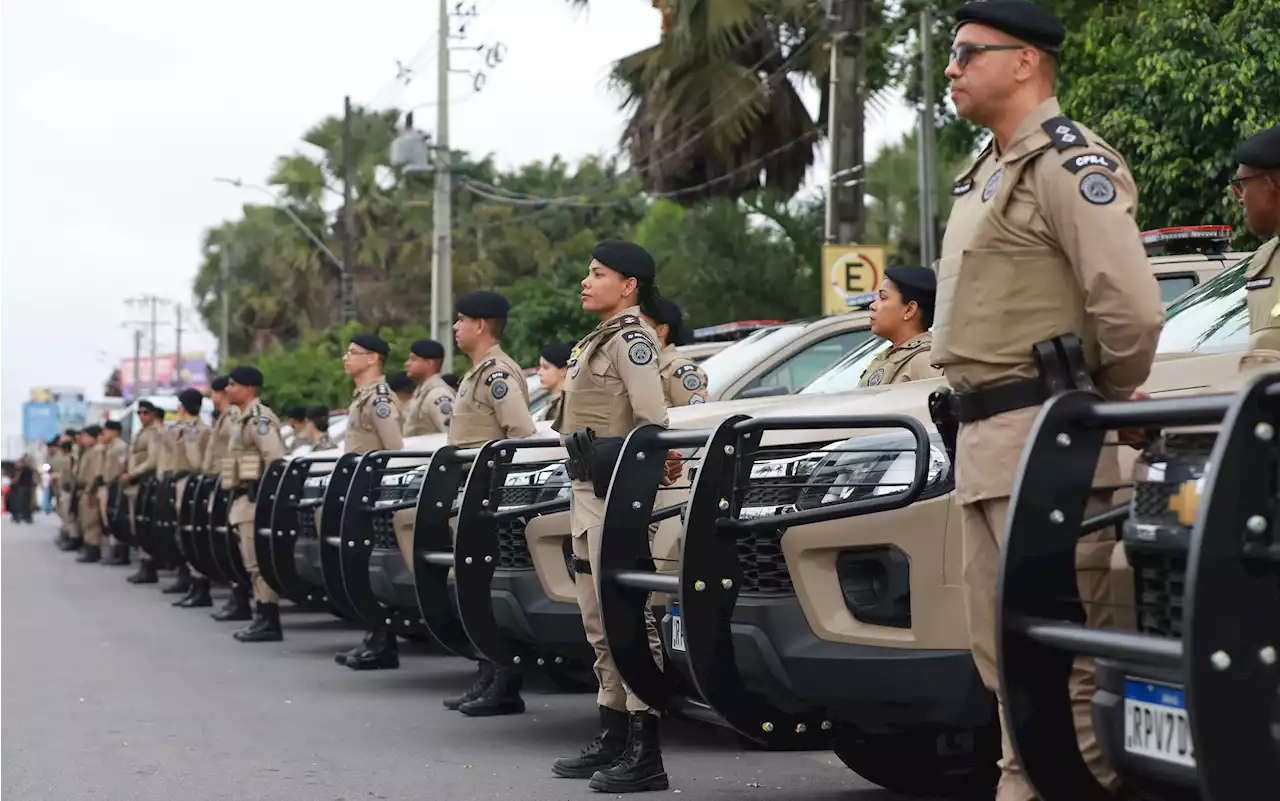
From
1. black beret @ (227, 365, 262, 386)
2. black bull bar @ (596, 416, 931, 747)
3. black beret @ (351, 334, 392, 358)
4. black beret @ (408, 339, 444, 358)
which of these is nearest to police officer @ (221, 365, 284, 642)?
black beret @ (227, 365, 262, 386)

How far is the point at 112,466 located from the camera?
89.7 feet

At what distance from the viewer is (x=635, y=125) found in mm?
30469

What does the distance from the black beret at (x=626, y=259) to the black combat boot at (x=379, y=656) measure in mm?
→ 4727

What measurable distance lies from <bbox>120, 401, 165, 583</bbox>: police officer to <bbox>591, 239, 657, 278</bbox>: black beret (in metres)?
13.5

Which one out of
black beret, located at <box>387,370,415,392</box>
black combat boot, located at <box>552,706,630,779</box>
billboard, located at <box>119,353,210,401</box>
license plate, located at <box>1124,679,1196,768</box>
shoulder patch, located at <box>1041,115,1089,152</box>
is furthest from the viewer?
billboard, located at <box>119,353,210,401</box>

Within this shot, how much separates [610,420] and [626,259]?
0.64m

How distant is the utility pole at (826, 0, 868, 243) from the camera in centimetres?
1909

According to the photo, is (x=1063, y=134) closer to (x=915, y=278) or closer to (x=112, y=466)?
(x=915, y=278)

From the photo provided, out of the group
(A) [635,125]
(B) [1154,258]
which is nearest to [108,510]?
(A) [635,125]

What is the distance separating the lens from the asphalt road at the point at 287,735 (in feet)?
23.4

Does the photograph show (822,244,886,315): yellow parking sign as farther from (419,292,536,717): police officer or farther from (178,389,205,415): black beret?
(419,292,536,717): police officer

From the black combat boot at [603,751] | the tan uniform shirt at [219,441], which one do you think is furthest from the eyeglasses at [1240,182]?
the tan uniform shirt at [219,441]

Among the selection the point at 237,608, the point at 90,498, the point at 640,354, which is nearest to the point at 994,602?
the point at 640,354

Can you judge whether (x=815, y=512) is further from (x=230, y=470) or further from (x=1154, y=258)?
(x=230, y=470)
